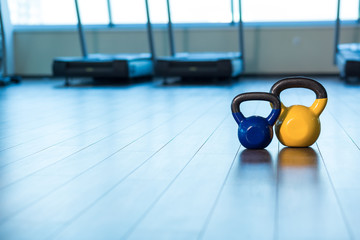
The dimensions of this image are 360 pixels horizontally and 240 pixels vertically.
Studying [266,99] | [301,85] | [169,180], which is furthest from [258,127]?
[169,180]

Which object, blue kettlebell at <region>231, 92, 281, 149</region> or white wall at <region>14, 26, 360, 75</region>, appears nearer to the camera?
blue kettlebell at <region>231, 92, 281, 149</region>

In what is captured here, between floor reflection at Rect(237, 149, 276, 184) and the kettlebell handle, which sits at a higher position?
the kettlebell handle

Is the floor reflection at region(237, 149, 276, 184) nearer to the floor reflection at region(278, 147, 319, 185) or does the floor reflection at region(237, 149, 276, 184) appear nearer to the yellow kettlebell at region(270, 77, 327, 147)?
the floor reflection at region(278, 147, 319, 185)

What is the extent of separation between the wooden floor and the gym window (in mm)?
5414

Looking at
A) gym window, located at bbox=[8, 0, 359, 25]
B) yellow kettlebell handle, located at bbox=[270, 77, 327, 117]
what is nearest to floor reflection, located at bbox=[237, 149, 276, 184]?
yellow kettlebell handle, located at bbox=[270, 77, 327, 117]

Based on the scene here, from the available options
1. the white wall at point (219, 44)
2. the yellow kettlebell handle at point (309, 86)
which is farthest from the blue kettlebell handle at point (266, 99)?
the white wall at point (219, 44)

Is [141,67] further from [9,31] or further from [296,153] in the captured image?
[296,153]

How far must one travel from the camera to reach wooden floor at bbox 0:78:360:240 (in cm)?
168

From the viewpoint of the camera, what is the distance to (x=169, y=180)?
2.27m

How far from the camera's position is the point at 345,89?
6.78 m

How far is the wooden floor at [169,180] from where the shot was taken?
5.50 feet

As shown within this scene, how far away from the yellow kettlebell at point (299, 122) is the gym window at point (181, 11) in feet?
22.1

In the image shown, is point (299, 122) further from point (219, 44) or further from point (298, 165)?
point (219, 44)

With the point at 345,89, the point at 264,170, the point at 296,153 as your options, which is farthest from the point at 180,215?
the point at 345,89
